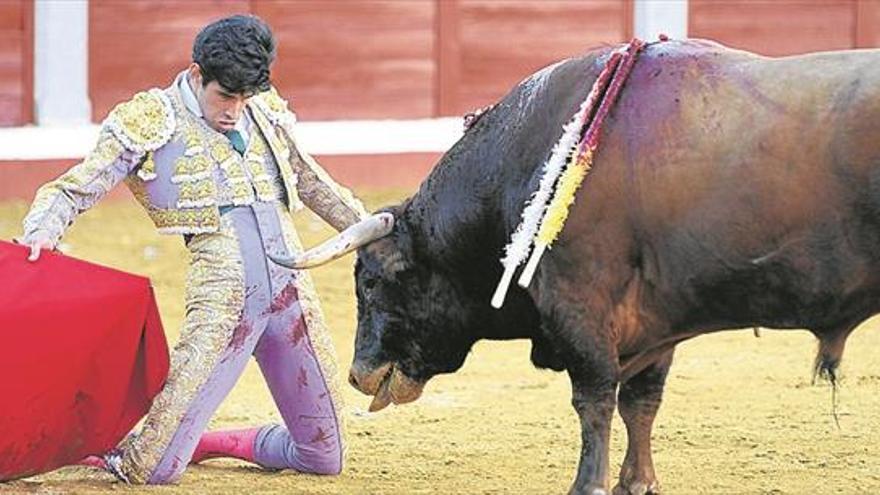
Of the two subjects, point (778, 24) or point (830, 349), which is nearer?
point (830, 349)

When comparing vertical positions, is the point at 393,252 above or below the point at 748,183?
below

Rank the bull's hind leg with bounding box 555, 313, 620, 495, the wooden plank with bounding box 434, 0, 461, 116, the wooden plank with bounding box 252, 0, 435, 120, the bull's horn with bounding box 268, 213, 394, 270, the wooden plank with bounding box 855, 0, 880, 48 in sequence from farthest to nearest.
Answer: the wooden plank with bounding box 855, 0, 880, 48 < the wooden plank with bounding box 434, 0, 461, 116 < the wooden plank with bounding box 252, 0, 435, 120 < the bull's horn with bounding box 268, 213, 394, 270 < the bull's hind leg with bounding box 555, 313, 620, 495

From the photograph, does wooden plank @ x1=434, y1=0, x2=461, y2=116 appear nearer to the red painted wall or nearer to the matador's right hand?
the red painted wall

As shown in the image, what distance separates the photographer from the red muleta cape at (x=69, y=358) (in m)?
5.32

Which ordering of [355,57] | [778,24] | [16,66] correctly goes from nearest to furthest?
[16,66] < [355,57] < [778,24]

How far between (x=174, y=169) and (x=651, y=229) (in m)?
1.15

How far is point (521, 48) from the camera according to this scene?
11734mm

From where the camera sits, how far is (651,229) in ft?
16.4

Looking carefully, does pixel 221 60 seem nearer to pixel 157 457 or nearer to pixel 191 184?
pixel 191 184

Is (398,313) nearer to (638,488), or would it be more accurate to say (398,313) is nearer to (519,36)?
(638,488)

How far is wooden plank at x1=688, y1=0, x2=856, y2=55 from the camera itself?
12.0 meters

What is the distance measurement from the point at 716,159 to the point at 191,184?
1.26 m

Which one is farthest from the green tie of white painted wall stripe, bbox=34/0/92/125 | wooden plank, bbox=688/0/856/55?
wooden plank, bbox=688/0/856/55

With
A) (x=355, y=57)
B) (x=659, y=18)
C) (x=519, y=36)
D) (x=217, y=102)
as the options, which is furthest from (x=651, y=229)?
(x=659, y=18)
